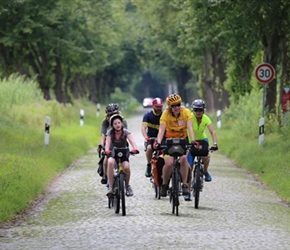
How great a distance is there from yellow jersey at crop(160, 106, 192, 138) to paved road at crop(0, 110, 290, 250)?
4.02 feet

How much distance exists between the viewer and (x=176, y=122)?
15141 millimetres

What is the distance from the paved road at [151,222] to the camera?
37.9ft

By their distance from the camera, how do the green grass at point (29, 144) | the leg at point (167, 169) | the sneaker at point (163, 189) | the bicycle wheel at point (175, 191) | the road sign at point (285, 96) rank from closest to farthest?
1. the bicycle wheel at point (175, 191)
2. the leg at point (167, 169)
3. the sneaker at point (163, 189)
4. the green grass at point (29, 144)
5. the road sign at point (285, 96)

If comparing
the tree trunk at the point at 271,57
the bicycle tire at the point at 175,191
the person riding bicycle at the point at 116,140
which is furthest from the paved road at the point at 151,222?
the tree trunk at the point at 271,57

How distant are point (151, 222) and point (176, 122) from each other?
2.25m

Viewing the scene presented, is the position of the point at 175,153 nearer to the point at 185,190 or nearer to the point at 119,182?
the point at 185,190

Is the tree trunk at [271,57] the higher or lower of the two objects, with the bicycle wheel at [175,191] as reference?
higher

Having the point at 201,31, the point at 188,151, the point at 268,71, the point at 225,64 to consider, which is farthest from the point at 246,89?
the point at 188,151

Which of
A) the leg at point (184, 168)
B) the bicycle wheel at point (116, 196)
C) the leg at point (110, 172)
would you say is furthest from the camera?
the leg at point (184, 168)

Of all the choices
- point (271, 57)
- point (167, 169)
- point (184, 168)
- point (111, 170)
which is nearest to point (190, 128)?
point (184, 168)

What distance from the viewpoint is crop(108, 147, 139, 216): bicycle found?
1441 centimetres

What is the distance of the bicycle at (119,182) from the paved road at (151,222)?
0.21 meters

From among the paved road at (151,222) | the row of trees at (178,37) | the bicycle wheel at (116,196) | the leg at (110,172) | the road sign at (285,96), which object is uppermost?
the row of trees at (178,37)

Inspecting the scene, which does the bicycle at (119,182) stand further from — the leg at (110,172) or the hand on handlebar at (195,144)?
the hand on handlebar at (195,144)
